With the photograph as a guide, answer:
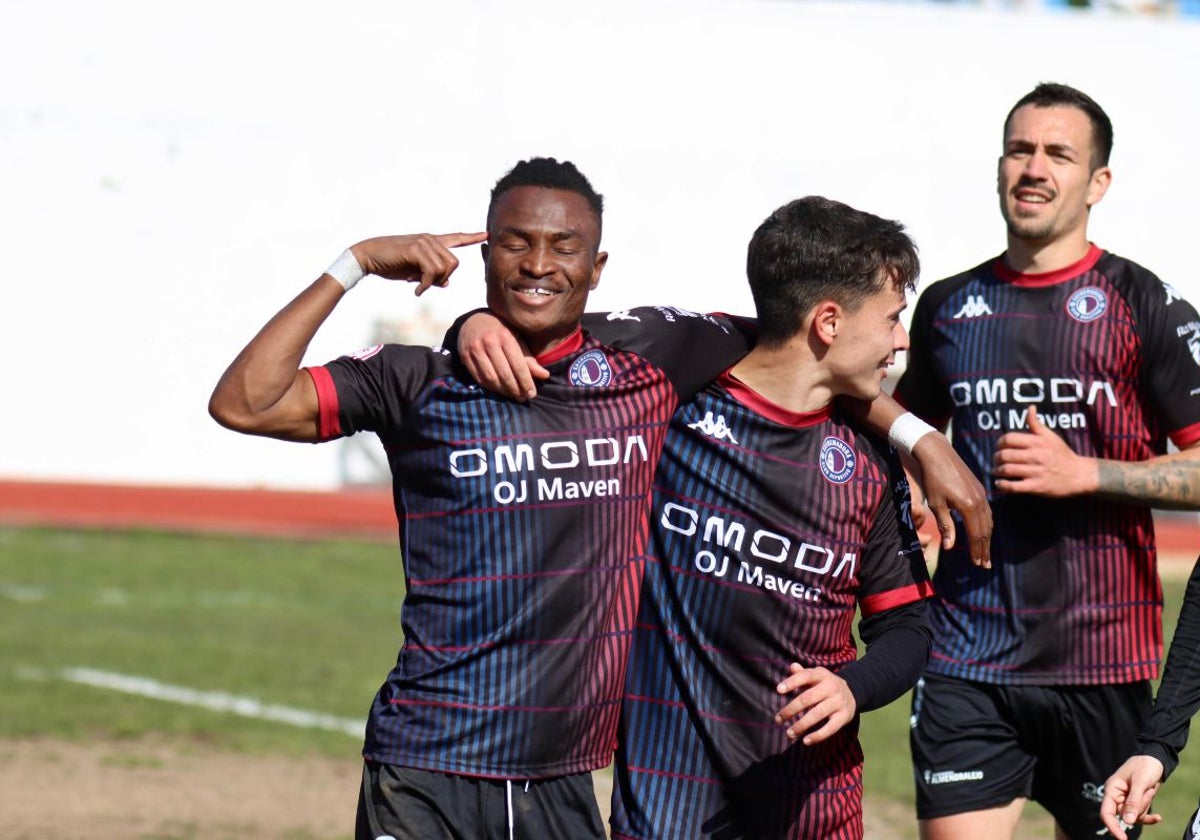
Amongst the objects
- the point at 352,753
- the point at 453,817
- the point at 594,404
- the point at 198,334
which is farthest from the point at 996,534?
the point at 198,334

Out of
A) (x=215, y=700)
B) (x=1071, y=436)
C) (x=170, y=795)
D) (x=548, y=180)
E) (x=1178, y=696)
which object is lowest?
(x=215, y=700)

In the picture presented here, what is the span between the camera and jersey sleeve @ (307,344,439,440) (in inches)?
157

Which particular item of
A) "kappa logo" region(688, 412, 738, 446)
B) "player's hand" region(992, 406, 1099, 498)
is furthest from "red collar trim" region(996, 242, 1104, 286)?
"kappa logo" region(688, 412, 738, 446)

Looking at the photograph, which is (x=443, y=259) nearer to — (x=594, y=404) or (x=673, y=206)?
(x=594, y=404)

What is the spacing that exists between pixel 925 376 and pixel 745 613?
1618 millimetres

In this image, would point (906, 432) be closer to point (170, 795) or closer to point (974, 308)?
point (974, 308)

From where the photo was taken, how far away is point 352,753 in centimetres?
923

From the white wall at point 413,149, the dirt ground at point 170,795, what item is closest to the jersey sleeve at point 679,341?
the dirt ground at point 170,795

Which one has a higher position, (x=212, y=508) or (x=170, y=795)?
(x=170, y=795)

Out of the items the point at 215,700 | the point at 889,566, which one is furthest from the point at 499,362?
the point at 215,700

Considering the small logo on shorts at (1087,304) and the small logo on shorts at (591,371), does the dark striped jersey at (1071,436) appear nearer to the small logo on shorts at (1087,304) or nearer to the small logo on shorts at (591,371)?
the small logo on shorts at (1087,304)

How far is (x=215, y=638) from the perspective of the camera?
12172 millimetres

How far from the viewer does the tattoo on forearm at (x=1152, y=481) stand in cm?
501

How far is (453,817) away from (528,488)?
0.78 m
